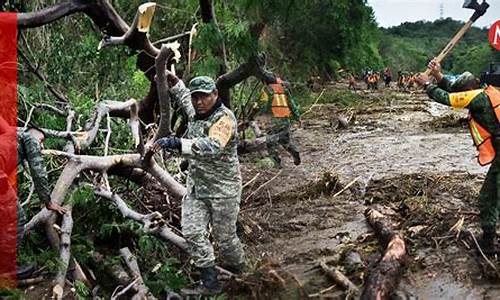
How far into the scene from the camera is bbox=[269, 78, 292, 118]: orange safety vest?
25.9ft

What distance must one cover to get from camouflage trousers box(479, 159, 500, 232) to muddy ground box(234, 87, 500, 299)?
349 millimetres

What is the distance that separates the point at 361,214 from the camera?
21.0ft

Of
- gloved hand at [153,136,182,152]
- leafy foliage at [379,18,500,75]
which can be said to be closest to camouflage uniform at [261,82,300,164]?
gloved hand at [153,136,182,152]

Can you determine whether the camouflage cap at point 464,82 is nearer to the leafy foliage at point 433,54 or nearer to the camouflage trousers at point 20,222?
the camouflage trousers at point 20,222

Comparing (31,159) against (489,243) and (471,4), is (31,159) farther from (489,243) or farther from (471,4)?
(471,4)

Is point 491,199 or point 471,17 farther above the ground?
point 471,17

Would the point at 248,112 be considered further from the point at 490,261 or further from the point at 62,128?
the point at 490,261

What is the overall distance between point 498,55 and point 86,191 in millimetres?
55537

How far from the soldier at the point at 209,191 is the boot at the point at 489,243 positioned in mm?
2279

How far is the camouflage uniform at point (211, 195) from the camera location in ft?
13.2

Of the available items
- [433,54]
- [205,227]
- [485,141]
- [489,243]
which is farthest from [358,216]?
[433,54]

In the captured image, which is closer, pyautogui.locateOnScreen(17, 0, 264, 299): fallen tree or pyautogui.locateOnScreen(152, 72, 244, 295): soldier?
pyautogui.locateOnScreen(152, 72, 244, 295): soldier

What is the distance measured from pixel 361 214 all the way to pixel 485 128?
2.08m

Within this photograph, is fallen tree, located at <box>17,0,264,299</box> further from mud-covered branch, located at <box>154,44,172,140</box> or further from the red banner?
the red banner
